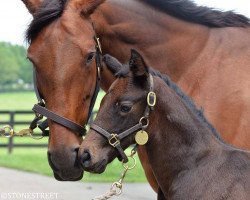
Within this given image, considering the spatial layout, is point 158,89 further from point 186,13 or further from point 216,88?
point 186,13

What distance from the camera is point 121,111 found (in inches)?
150

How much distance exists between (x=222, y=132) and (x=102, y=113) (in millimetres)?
1104

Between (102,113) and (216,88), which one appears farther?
(216,88)

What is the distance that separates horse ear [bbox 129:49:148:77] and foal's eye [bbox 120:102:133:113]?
0.69 feet

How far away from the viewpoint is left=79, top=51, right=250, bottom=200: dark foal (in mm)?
3754

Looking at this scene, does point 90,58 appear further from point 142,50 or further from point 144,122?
point 142,50

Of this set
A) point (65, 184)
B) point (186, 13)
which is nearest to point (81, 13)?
point (186, 13)

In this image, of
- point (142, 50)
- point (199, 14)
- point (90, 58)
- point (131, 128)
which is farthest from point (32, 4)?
point (199, 14)

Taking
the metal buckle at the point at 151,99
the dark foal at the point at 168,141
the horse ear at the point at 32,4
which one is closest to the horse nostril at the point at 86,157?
the dark foal at the point at 168,141

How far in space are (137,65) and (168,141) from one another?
0.58 m

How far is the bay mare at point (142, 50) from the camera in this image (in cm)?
392

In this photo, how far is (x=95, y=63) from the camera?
13.6ft

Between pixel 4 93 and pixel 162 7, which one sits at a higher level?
pixel 162 7

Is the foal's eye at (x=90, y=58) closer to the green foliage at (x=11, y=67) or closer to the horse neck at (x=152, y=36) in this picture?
the horse neck at (x=152, y=36)
